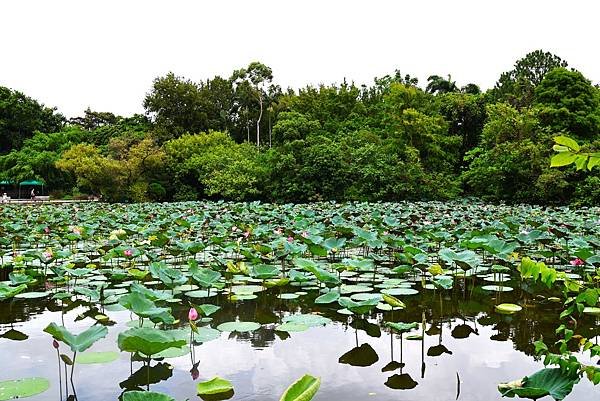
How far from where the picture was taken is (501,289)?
5.32 metres

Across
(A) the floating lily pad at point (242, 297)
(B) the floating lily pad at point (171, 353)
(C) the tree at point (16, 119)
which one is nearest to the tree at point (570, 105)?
(A) the floating lily pad at point (242, 297)

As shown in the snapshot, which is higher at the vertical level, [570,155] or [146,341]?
[570,155]

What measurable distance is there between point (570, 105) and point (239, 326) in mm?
17896

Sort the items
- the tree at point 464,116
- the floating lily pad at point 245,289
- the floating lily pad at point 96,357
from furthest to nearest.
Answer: the tree at point 464,116, the floating lily pad at point 245,289, the floating lily pad at point 96,357

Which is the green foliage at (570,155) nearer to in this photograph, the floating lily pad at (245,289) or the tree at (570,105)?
the floating lily pad at (245,289)

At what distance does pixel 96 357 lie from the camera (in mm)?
3391

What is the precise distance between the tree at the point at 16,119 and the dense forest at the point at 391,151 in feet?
28.7

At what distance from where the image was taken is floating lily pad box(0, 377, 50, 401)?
8.97 ft

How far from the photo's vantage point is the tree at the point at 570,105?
18172 mm

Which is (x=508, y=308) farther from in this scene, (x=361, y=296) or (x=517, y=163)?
(x=517, y=163)

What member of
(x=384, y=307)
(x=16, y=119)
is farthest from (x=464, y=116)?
(x=16, y=119)

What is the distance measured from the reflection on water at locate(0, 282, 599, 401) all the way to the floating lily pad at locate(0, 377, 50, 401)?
0.16ft

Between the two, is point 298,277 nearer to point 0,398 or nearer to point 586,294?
point 0,398

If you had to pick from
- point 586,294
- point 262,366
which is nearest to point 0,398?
point 262,366
